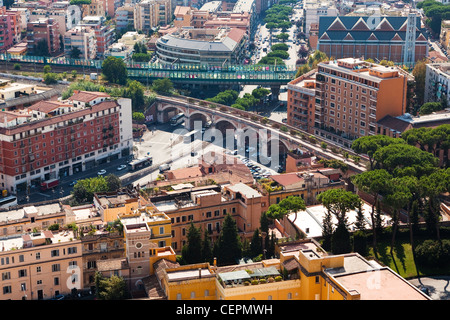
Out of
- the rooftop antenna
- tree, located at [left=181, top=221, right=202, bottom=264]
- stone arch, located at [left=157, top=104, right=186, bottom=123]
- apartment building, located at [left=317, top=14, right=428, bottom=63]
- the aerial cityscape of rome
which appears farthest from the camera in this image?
apartment building, located at [left=317, top=14, right=428, bottom=63]

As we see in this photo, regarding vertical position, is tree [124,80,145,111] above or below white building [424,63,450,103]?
below

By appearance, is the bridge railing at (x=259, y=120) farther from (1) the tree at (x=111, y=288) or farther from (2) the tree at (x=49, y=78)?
(1) the tree at (x=111, y=288)

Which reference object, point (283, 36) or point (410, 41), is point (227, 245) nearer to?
point (410, 41)

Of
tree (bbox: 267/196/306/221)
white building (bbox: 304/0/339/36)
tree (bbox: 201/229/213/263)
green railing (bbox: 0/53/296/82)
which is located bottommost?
tree (bbox: 201/229/213/263)

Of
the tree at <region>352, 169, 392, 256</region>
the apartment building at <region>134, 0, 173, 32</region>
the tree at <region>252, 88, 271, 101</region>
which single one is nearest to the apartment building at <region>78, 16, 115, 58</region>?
the apartment building at <region>134, 0, 173, 32</region>

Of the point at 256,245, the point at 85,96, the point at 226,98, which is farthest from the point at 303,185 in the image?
the point at 226,98

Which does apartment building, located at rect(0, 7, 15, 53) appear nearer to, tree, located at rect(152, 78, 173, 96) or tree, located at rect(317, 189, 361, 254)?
tree, located at rect(152, 78, 173, 96)

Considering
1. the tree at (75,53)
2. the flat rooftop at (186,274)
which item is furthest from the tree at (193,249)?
the tree at (75,53)
